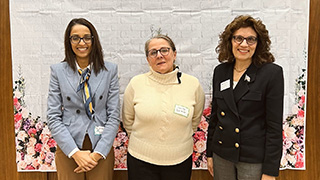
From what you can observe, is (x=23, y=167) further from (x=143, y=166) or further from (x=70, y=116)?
(x=143, y=166)

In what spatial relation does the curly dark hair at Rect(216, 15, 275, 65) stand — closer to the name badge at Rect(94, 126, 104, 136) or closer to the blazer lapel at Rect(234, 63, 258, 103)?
the blazer lapel at Rect(234, 63, 258, 103)

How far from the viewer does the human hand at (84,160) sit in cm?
163

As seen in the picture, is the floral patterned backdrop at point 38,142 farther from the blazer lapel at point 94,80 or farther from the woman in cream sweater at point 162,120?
the blazer lapel at point 94,80

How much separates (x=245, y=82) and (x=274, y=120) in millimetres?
252

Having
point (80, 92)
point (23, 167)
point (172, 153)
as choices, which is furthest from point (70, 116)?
point (23, 167)

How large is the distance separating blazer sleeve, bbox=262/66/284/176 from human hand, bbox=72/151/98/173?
1.01m

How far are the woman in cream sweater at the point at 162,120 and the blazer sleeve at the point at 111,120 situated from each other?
0.12 meters

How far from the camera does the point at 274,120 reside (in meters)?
1.43

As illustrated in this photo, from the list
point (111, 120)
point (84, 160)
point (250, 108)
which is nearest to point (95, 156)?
point (84, 160)

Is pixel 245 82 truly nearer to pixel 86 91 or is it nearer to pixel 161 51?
pixel 161 51

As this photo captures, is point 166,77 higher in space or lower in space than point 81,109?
higher

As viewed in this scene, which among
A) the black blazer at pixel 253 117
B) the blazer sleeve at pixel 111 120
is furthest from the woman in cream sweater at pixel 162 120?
the black blazer at pixel 253 117

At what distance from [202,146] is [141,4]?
1.26 m

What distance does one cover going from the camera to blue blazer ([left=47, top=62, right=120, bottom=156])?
167 centimetres
